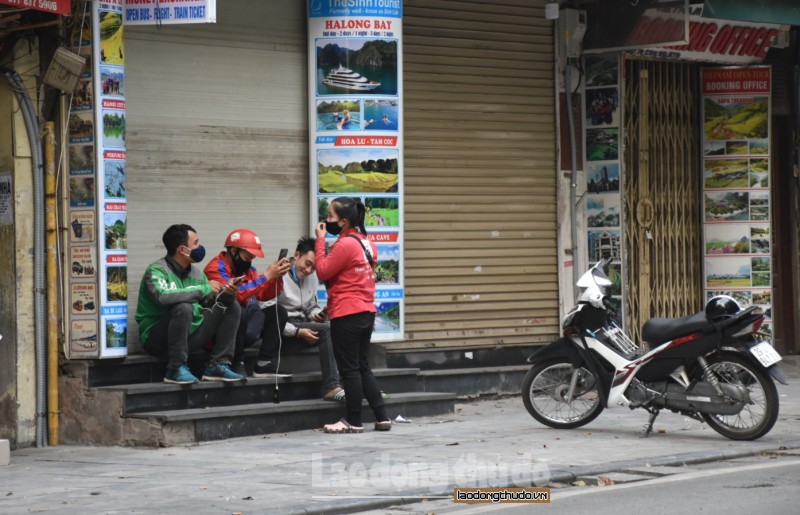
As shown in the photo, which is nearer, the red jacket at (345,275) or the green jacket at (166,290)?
the green jacket at (166,290)

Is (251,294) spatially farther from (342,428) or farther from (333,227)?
(342,428)

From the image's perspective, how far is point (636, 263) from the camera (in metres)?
15.9

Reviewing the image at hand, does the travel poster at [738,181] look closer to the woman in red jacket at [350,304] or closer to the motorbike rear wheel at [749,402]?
the motorbike rear wheel at [749,402]

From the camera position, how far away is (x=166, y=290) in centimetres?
1105

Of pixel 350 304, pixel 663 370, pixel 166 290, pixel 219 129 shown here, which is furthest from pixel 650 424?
pixel 219 129

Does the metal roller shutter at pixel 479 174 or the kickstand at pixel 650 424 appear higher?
the metal roller shutter at pixel 479 174

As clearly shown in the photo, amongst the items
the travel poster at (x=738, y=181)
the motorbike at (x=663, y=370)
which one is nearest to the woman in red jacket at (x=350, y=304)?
the motorbike at (x=663, y=370)

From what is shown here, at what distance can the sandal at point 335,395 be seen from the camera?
1173 centimetres

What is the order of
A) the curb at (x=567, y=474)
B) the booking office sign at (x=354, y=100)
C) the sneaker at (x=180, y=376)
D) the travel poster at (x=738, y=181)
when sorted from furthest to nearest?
the travel poster at (x=738, y=181), the booking office sign at (x=354, y=100), the sneaker at (x=180, y=376), the curb at (x=567, y=474)

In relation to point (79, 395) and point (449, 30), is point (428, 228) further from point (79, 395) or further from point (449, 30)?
point (79, 395)

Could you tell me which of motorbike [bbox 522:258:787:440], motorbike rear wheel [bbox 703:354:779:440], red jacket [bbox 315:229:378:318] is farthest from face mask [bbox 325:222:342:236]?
motorbike rear wheel [bbox 703:354:779:440]

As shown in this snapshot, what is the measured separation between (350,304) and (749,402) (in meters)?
3.26

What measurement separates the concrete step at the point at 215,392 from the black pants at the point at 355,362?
719 mm

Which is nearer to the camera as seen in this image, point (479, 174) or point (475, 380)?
point (475, 380)
